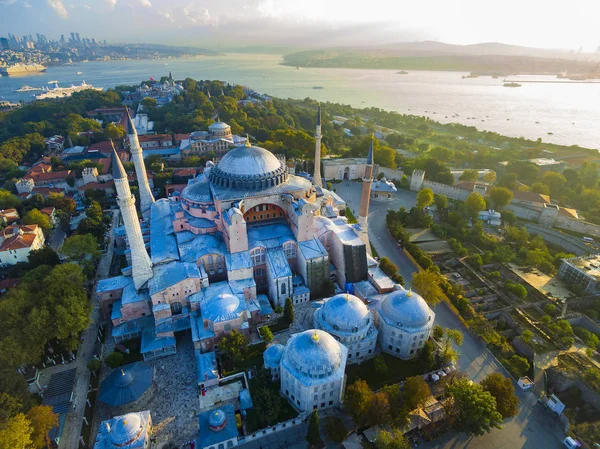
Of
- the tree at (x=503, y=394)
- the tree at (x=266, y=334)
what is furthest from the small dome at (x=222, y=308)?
the tree at (x=503, y=394)

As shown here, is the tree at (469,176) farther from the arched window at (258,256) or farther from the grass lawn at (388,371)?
the arched window at (258,256)

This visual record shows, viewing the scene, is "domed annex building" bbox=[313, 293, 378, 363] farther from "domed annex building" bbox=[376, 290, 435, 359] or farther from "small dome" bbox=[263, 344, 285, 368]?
"small dome" bbox=[263, 344, 285, 368]

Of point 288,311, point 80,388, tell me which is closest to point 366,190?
point 288,311

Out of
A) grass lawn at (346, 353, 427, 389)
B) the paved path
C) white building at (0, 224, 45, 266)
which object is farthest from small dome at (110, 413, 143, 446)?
white building at (0, 224, 45, 266)

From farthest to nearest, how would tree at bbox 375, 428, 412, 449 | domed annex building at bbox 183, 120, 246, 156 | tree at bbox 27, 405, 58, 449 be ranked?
domed annex building at bbox 183, 120, 246, 156 < tree at bbox 375, 428, 412, 449 < tree at bbox 27, 405, 58, 449

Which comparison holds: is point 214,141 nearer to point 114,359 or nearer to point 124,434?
point 114,359

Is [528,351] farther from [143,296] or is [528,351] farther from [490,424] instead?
[143,296]
